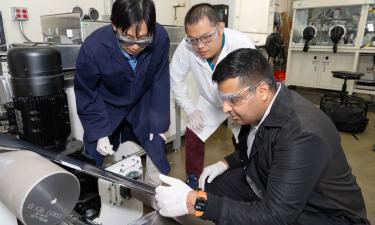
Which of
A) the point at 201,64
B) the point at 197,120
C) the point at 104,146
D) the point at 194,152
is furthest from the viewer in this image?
the point at 194,152

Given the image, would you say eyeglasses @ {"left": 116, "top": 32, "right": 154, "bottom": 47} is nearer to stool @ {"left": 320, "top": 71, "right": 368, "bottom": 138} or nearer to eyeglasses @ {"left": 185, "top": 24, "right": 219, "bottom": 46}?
eyeglasses @ {"left": 185, "top": 24, "right": 219, "bottom": 46}

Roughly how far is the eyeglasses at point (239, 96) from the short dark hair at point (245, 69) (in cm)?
2

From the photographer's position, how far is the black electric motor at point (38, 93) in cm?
97

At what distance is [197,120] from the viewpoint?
1688 millimetres

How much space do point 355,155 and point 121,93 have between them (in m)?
2.31

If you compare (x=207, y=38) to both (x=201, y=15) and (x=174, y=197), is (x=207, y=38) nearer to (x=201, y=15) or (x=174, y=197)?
(x=201, y=15)

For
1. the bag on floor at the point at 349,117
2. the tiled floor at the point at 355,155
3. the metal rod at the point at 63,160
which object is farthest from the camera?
the bag on floor at the point at 349,117

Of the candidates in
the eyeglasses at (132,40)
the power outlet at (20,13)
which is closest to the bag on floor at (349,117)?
the eyeglasses at (132,40)

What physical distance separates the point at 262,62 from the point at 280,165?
1.11ft

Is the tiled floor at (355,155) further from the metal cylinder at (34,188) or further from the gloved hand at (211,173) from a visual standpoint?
the metal cylinder at (34,188)

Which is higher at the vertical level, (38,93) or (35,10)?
(35,10)

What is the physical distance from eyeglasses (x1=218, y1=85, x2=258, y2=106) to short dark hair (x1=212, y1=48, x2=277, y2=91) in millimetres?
20

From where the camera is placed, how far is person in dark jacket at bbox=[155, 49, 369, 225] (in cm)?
80

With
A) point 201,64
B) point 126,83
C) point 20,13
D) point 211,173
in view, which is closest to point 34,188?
point 126,83
